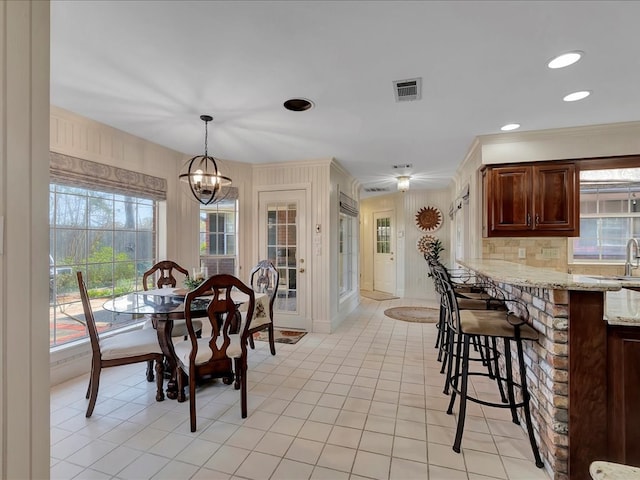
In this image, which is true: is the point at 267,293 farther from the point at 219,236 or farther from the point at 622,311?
the point at 622,311

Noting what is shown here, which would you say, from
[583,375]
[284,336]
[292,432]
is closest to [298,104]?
[292,432]

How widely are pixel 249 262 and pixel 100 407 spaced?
107 inches

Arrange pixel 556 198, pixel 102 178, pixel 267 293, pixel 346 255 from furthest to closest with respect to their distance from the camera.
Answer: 1. pixel 346 255
2. pixel 267 293
3. pixel 556 198
4. pixel 102 178

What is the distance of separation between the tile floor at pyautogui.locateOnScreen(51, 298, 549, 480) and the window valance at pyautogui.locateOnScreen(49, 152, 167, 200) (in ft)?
6.19

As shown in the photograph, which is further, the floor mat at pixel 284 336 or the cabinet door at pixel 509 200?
the floor mat at pixel 284 336

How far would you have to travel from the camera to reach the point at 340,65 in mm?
2129

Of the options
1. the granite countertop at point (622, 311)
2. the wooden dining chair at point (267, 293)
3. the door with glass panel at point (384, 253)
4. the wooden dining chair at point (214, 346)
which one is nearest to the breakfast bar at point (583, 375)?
the granite countertop at point (622, 311)

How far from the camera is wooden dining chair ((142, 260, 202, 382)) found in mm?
2939

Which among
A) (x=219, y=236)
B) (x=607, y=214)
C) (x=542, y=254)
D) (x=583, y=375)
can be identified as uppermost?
(x=607, y=214)

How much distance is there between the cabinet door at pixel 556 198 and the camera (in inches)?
131

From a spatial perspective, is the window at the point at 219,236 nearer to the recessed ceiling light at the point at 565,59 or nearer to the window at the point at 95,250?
the window at the point at 95,250

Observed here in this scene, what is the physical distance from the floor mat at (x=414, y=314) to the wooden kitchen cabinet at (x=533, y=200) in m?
2.20

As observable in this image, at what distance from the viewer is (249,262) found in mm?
4922

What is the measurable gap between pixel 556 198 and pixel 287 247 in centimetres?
341
